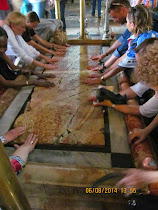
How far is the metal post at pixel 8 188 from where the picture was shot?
74 cm

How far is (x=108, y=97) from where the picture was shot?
7.09 feet

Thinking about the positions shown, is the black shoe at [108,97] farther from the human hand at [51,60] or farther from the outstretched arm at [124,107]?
the human hand at [51,60]

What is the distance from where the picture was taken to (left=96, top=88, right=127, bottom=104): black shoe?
216 cm

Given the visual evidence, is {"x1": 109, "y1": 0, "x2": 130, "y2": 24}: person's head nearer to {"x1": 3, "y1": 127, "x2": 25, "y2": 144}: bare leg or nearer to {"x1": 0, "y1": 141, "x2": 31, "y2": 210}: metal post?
{"x1": 3, "y1": 127, "x2": 25, "y2": 144}: bare leg

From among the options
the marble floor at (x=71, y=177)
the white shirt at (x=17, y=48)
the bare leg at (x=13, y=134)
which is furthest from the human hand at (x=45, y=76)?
the marble floor at (x=71, y=177)

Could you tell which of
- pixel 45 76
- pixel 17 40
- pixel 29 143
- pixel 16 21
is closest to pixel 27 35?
pixel 17 40

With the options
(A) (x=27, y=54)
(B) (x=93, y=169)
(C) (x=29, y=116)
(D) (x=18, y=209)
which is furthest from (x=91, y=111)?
(A) (x=27, y=54)

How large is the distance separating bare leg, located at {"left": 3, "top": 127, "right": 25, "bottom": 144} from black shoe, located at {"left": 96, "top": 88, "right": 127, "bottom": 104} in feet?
3.14

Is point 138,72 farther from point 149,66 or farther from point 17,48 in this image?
point 17,48

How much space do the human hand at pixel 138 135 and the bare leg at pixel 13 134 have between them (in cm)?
111

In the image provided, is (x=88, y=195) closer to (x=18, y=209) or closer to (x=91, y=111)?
(x=18, y=209)

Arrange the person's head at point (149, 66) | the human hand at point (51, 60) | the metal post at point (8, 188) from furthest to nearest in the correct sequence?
the human hand at point (51, 60)
the person's head at point (149, 66)
the metal post at point (8, 188)

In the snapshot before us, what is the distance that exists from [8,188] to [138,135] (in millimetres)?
1253

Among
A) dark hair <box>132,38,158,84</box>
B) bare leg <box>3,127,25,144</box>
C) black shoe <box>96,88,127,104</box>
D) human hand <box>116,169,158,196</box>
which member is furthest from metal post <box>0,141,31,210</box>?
black shoe <box>96,88,127,104</box>
